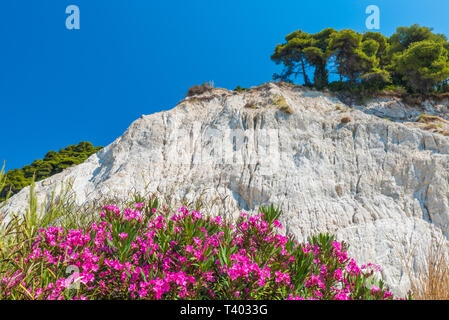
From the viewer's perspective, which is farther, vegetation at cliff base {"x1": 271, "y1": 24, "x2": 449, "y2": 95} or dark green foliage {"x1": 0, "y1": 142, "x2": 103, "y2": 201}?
dark green foliage {"x1": 0, "y1": 142, "x2": 103, "y2": 201}

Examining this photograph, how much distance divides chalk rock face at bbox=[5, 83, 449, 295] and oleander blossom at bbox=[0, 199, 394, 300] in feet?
16.9

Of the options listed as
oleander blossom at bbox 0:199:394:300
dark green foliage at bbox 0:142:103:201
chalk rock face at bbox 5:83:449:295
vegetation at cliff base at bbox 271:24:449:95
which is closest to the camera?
oleander blossom at bbox 0:199:394:300

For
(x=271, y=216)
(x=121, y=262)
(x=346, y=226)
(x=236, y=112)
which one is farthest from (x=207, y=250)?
(x=236, y=112)

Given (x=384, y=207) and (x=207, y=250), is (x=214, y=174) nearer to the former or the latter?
(x=384, y=207)

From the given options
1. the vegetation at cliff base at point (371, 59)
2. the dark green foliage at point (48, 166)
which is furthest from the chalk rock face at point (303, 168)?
the dark green foliage at point (48, 166)

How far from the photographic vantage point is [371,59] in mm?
23750

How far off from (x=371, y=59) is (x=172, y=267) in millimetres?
27962

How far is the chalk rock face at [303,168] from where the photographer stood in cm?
1095

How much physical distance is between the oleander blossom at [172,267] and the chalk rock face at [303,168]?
5141 mm

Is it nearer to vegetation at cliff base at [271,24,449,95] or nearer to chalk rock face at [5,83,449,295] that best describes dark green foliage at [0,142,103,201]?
chalk rock face at [5,83,449,295]

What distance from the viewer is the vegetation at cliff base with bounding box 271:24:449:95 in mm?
20859

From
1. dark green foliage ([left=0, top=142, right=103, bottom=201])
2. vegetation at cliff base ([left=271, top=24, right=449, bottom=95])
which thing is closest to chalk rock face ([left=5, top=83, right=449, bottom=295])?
vegetation at cliff base ([left=271, top=24, right=449, bottom=95])

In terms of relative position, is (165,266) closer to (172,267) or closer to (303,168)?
(172,267)

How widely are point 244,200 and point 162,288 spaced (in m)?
10.8
